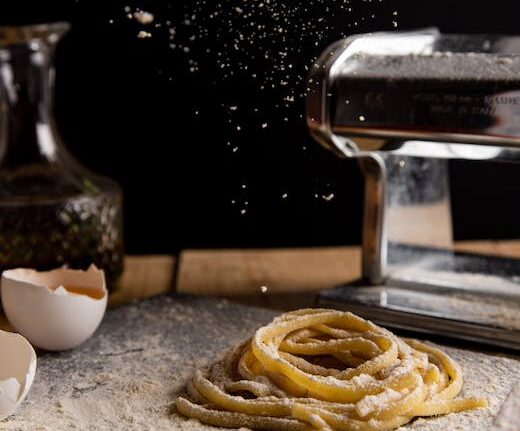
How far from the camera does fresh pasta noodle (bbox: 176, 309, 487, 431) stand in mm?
1113

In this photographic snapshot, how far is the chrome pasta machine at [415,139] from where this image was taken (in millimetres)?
1345

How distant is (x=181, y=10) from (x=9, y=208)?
1.53 feet

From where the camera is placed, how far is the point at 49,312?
1.35 meters

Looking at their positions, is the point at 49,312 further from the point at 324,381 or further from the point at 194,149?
the point at 194,149

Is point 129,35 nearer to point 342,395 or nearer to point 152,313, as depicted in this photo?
point 152,313

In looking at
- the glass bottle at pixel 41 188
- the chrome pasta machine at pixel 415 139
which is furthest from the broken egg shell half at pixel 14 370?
the chrome pasta machine at pixel 415 139

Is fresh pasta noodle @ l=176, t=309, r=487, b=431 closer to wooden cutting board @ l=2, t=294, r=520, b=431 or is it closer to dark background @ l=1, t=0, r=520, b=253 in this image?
wooden cutting board @ l=2, t=294, r=520, b=431

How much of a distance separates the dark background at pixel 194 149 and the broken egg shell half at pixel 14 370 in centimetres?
58

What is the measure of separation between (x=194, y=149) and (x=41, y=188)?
1.53ft

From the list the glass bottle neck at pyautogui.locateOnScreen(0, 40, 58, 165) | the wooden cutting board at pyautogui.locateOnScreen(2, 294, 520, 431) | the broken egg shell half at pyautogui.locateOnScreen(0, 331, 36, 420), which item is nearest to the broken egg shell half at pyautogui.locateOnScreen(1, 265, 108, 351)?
the wooden cutting board at pyautogui.locateOnScreen(2, 294, 520, 431)

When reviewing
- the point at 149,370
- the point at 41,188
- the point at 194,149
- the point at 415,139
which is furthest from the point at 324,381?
the point at 194,149

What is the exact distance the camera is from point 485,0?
1.99 meters

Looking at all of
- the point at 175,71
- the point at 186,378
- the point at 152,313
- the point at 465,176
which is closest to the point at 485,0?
the point at 465,176

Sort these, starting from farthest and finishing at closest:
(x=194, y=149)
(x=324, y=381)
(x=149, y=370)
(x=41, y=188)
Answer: (x=194, y=149) → (x=41, y=188) → (x=149, y=370) → (x=324, y=381)
